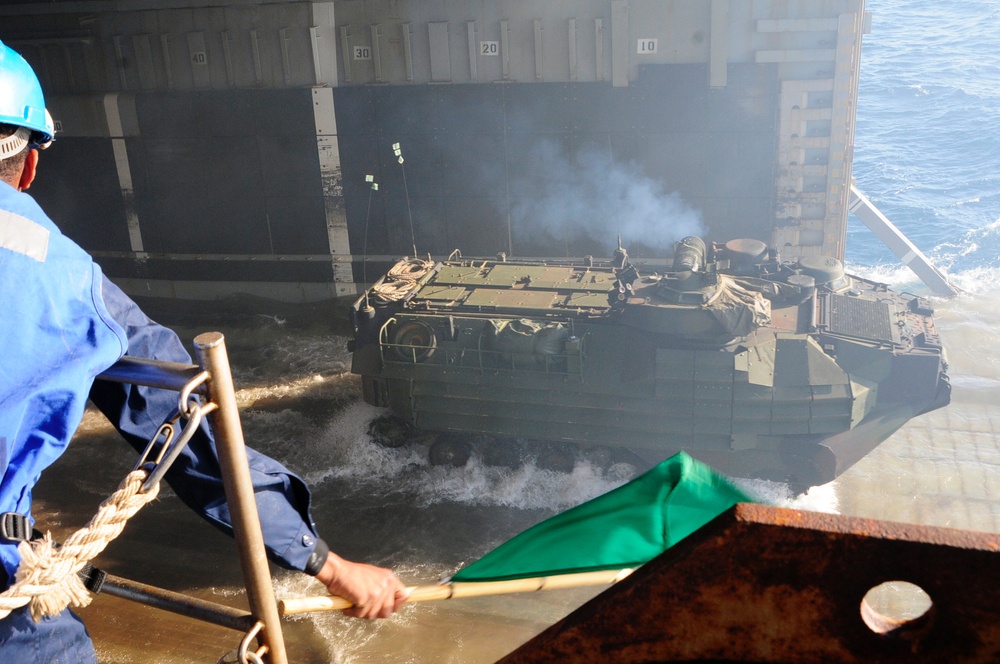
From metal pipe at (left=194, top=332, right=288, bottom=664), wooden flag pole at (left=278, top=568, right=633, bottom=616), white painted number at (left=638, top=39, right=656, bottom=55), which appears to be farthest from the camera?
white painted number at (left=638, top=39, right=656, bottom=55)

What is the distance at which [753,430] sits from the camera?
34.1 feet

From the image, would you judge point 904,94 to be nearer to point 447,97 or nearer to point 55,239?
point 447,97

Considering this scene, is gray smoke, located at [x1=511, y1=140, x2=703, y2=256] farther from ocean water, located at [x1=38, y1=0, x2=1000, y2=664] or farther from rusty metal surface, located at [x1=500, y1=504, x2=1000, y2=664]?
rusty metal surface, located at [x1=500, y1=504, x2=1000, y2=664]

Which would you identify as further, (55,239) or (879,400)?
(879,400)

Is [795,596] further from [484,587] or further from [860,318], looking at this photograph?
[860,318]

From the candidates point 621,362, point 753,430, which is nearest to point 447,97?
point 621,362

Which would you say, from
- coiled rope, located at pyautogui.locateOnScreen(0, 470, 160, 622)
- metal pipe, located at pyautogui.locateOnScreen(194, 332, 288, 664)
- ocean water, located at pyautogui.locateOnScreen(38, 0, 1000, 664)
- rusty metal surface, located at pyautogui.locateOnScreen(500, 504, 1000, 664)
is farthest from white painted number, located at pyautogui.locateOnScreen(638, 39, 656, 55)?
rusty metal surface, located at pyautogui.locateOnScreen(500, 504, 1000, 664)

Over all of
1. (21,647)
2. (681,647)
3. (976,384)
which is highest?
(681,647)

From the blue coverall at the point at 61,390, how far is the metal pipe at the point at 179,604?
16 centimetres

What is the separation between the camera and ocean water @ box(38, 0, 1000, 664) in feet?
30.2

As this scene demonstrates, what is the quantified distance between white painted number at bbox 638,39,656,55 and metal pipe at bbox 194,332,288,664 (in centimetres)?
1427

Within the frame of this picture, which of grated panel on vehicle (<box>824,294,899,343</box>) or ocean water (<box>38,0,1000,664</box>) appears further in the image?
grated panel on vehicle (<box>824,294,899,343</box>)

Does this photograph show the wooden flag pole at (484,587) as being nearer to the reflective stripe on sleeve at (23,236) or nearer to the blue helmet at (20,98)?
the reflective stripe on sleeve at (23,236)

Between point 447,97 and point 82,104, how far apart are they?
8001 millimetres
